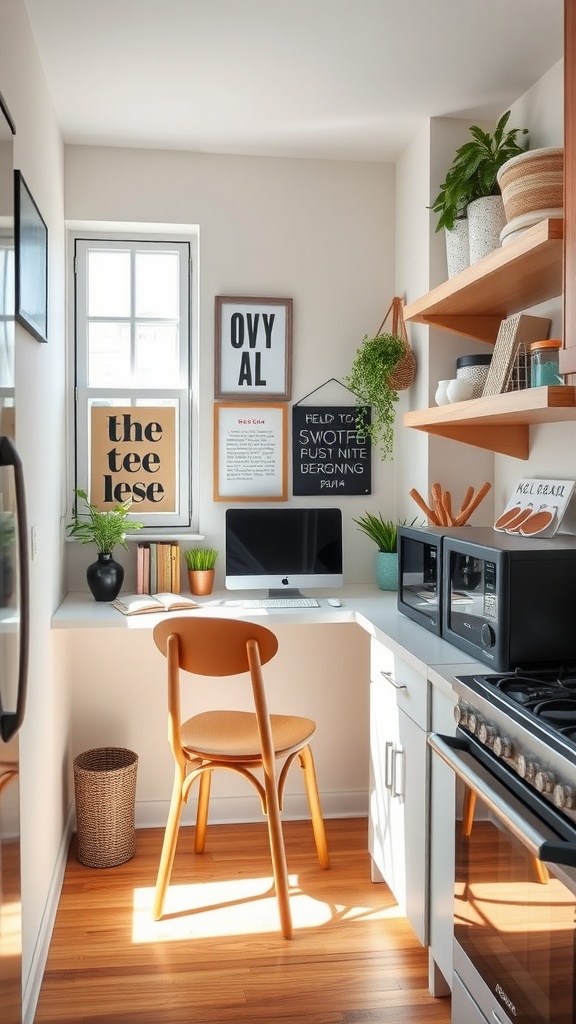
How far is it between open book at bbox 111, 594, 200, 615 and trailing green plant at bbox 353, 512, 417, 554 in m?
0.76

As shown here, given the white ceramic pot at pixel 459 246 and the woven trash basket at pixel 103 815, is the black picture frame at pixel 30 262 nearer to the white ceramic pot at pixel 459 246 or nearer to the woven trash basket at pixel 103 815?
the white ceramic pot at pixel 459 246

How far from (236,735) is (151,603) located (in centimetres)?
53

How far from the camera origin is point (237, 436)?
10.8ft

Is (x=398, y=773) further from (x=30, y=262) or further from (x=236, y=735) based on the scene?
(x=30, y=262)

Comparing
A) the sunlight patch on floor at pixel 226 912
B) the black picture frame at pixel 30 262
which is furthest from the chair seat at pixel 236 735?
the black picture frame at pixel 30 262

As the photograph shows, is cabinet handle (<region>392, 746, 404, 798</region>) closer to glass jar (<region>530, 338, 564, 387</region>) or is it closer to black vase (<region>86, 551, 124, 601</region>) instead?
glass jar (<region>530, 338, 564, 387</region>)

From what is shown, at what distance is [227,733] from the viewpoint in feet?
8.71

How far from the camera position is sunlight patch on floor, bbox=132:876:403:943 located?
2.47m

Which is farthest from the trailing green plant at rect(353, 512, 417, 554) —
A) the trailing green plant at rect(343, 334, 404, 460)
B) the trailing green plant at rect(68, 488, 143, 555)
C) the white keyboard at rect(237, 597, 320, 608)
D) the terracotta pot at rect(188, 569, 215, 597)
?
the trailing green plant at rect(68, 488, 143, 555)

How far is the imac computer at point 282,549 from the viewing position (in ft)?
10.1

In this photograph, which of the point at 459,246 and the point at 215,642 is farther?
the point at 459,246

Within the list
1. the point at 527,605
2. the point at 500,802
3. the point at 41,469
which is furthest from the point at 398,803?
the point at 41,469

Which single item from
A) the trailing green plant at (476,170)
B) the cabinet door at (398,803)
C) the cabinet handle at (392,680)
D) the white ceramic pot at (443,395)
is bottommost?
the cabinet door at (398,803)

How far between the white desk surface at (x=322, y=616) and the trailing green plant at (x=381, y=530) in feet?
0.59
